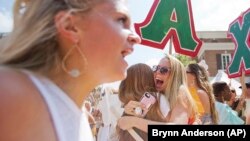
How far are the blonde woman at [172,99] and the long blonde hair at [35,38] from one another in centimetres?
183

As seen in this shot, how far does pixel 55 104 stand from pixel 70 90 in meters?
0.10

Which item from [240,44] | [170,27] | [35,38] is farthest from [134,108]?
[240,44]

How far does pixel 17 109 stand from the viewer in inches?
24.0

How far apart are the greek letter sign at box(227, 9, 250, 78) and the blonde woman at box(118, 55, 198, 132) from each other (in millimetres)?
3938

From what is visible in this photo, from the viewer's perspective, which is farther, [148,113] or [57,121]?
A: [148,113]

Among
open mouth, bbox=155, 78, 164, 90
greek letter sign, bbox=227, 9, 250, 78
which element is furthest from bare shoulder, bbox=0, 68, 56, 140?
greek letter sign, bbox=227, 9, 250, 78

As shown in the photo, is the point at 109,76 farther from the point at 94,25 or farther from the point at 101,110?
the point at 101,110

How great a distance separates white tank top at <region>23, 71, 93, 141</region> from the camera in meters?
0.67

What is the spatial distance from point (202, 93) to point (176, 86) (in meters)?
0.74

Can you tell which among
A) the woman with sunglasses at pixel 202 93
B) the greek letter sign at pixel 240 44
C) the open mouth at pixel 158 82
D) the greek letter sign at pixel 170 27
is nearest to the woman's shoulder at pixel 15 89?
the open mouth at pixel 158 82

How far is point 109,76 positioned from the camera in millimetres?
832

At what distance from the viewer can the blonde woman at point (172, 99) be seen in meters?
2.55

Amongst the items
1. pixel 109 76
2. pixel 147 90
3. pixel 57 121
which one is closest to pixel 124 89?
pixel 147 90

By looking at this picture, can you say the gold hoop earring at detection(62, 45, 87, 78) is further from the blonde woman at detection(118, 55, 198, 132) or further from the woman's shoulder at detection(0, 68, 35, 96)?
the blonde woman at detection(118, 55, 198, 132)
